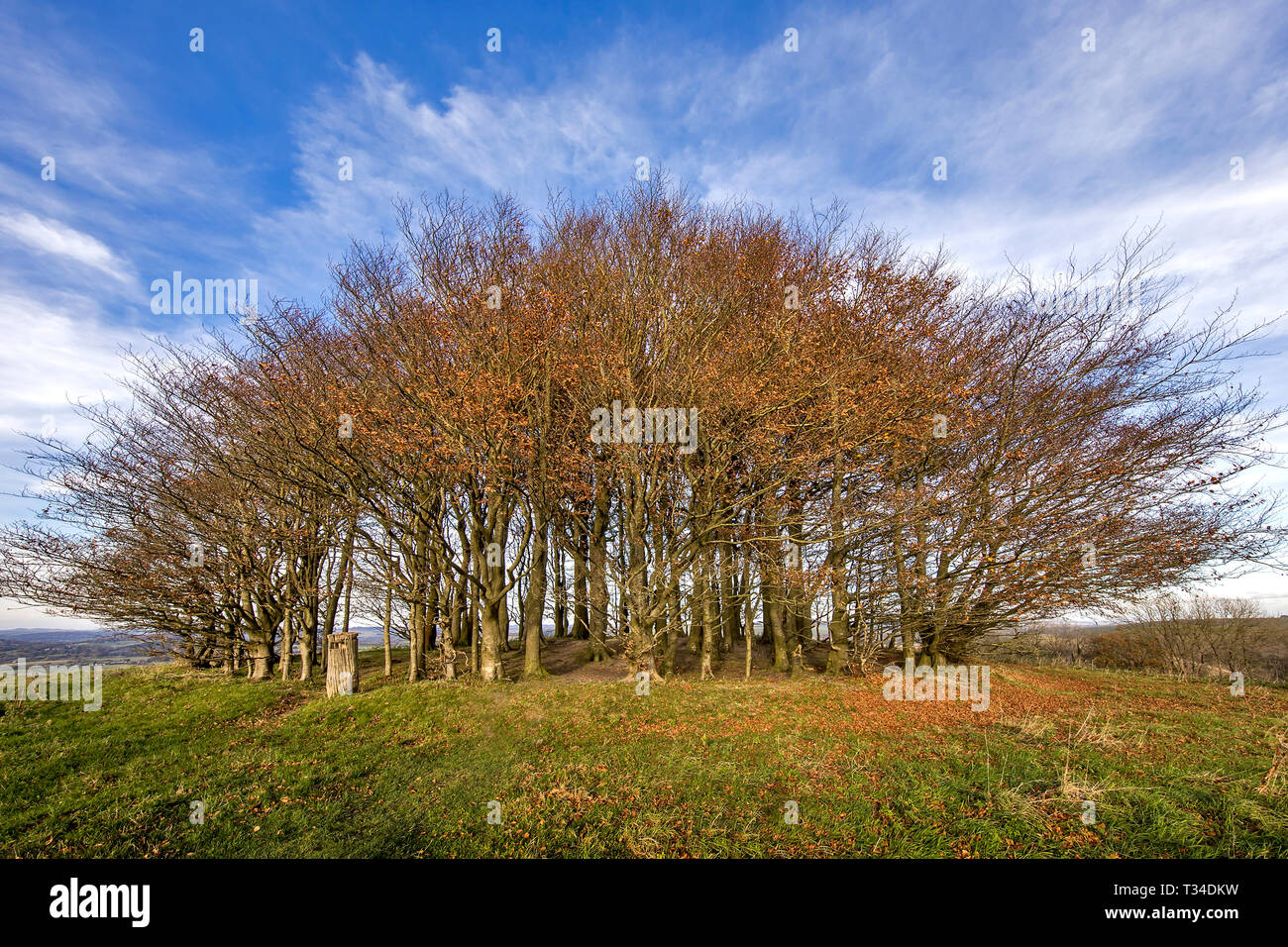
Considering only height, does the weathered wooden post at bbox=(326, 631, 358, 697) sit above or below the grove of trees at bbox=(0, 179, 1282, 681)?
below

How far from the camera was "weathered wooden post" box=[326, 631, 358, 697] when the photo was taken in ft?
40.4

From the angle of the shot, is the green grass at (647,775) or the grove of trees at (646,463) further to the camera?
the grove of trees at (646,463)

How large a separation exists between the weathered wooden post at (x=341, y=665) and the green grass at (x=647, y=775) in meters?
0.95

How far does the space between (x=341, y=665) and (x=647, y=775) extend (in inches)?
356

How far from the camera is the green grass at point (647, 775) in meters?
5.32

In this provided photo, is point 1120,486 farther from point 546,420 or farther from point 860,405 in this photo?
point 546,420

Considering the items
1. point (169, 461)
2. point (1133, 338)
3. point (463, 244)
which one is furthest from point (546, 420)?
point (1133, 338)

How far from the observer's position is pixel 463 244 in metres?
13.0

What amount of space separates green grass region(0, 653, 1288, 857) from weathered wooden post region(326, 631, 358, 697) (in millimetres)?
950

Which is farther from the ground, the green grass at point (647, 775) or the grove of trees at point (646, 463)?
the grove of trees at point (646, 463)

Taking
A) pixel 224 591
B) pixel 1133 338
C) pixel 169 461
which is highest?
pixel 1133 338

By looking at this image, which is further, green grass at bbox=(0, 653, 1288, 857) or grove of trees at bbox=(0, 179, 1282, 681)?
grove of trees at bbox=(0, 179, 1282, 681)
